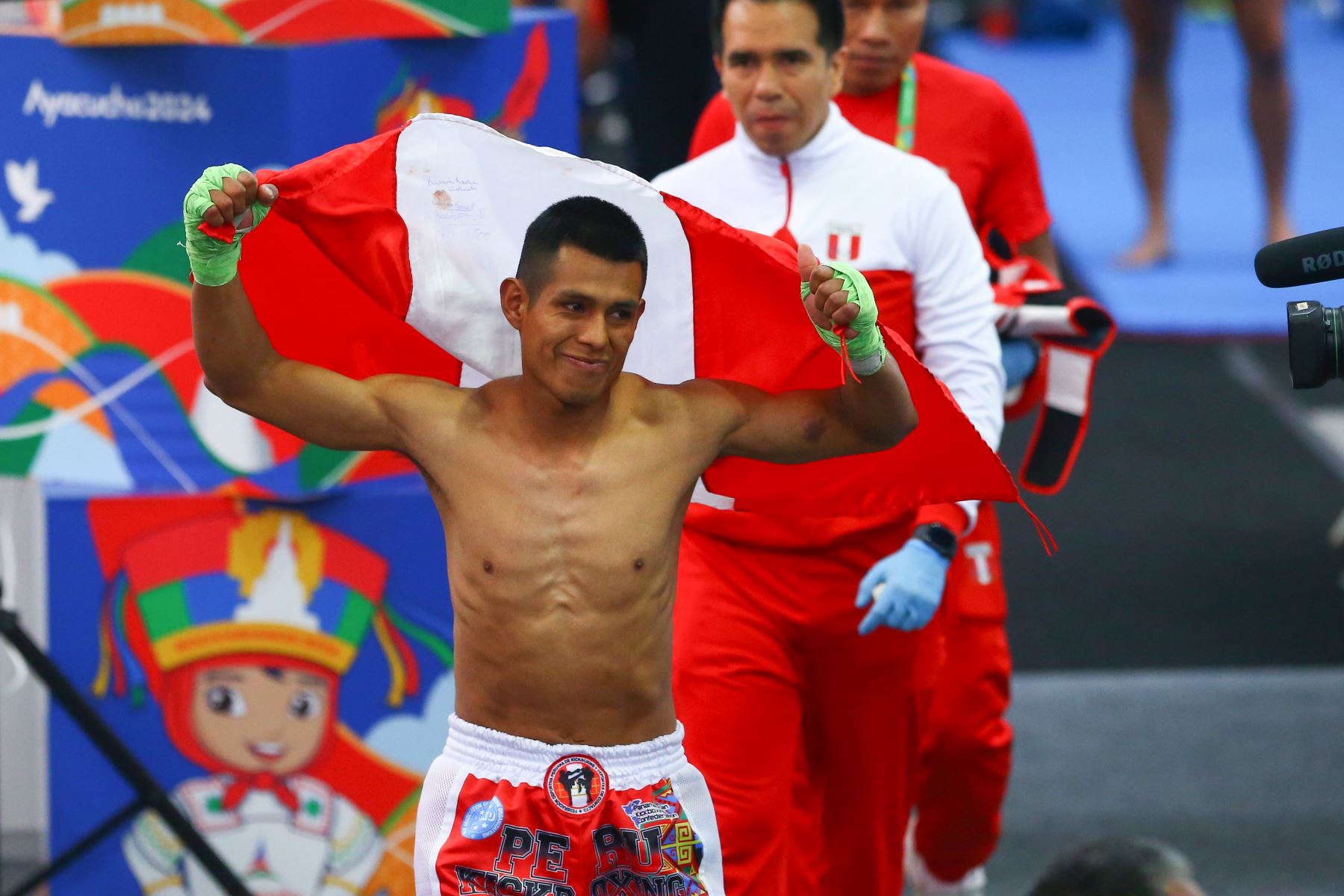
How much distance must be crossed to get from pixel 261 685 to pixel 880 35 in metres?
1.71

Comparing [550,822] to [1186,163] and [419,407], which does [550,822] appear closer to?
[419,407]

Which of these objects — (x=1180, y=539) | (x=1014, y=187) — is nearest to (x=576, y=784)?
(x=1014, y=187)

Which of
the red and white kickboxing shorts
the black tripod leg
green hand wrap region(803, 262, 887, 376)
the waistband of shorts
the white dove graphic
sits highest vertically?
the white dove graphic

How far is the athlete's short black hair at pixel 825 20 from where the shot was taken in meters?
3.50

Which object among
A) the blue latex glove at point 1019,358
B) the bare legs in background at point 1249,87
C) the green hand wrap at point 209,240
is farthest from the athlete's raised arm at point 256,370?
the bare legs in background at point 1249,87

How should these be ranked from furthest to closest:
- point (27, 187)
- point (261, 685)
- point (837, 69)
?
point (261, 685) → point (27, 187) → point (837, 69)

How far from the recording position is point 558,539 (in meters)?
2.78

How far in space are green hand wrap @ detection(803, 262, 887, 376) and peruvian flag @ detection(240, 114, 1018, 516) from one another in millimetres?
159

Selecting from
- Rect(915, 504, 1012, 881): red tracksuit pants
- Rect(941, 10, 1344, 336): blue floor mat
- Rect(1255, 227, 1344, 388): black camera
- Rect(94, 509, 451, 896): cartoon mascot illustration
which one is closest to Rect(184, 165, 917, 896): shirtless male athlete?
Rect(1255, 227, 1344, 388): black camera

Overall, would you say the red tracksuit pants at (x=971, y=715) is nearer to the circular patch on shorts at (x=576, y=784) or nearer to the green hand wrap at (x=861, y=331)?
the green hand wrap at (x=861, y=331)

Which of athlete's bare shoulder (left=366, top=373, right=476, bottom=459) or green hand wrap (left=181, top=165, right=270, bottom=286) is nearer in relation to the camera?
green hand wrap (left=181, top=165, right=270, bottom=286)

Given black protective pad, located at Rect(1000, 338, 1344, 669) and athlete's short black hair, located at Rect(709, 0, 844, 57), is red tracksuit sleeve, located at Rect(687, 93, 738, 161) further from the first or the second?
black protective pad, located at Rect(1000, 338, 1344, 669)

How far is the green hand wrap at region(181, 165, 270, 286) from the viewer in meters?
2.56

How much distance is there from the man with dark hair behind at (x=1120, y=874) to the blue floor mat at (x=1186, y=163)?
14.3 feet
